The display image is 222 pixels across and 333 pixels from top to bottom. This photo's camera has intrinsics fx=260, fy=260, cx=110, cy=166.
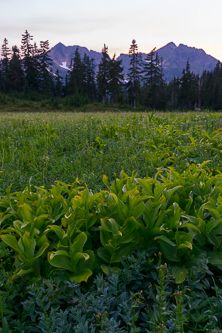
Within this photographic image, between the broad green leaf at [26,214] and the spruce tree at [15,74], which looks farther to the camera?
the spruce tree at [15,74]

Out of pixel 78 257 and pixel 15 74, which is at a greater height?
pixel 15 74

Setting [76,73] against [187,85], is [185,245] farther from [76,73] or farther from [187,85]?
[187,85]

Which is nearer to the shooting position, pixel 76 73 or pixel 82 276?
pixel 82 276

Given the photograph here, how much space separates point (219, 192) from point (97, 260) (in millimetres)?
1637

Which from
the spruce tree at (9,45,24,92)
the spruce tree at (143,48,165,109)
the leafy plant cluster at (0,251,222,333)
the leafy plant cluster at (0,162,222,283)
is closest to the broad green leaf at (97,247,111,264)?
the leafy plant cluster at (0,162,222,283)

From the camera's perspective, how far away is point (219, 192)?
9.94 ft

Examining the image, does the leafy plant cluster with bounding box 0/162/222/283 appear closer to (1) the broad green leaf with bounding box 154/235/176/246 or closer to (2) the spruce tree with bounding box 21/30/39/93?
(1) the broad green leaf with bounding box 154/235/176/246

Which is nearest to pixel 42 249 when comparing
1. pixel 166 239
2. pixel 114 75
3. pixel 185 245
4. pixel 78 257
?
pixel 78 257

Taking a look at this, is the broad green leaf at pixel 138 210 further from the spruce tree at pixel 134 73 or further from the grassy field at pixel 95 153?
the spruce tree at pixel 134 73

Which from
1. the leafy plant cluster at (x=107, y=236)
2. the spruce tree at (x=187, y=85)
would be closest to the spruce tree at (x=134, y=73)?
the spruce tree at (x=187, y=85)

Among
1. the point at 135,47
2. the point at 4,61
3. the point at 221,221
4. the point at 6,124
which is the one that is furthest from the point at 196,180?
the point at 4,61

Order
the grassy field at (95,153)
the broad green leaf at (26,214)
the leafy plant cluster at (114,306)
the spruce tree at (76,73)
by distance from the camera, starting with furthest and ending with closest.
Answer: the spruce tree at (76,73)
the grassy field at (95,153)
the broad green leaf at (26,214)
the leafy plant cluster at (114,306)

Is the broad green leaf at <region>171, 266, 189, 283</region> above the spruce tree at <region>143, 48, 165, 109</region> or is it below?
below

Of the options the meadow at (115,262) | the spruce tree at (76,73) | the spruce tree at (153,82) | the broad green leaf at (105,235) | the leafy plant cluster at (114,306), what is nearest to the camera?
the leafy plant cluster at (114,306)
